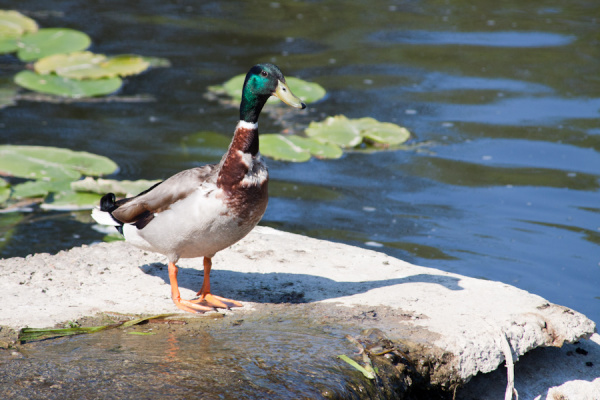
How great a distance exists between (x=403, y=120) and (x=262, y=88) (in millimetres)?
4822

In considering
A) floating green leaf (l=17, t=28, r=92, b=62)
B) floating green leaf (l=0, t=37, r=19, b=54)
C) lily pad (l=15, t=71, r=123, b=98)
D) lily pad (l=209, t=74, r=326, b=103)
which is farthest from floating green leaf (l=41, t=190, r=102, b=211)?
floating green leaf (l=0, t=37, r=19, b=54)

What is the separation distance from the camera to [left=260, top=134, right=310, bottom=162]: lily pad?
742 cm

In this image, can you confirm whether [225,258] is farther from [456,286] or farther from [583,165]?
[583,165]

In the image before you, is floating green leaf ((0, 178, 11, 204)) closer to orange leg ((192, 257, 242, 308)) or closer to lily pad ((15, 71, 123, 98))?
lily pad ((15, 71, 123, 98))

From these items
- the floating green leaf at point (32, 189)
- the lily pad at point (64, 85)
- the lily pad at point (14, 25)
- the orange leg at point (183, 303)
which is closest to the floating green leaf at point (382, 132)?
the lily pad at point (64, 85)

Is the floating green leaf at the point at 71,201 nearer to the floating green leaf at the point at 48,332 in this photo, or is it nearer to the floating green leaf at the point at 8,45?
the floating green leaf at the point at 48,332

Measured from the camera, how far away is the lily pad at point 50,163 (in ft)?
21.5

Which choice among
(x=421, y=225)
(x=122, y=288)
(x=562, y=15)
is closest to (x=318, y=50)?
(x=562, y=15)

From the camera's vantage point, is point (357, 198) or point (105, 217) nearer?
point (105, 217)

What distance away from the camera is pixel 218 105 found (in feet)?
29.4

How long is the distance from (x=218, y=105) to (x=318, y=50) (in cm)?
248

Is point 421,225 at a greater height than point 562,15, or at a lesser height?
lesser

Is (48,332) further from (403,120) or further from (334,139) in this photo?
(403,120)

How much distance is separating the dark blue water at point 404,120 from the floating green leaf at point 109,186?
24 cm
